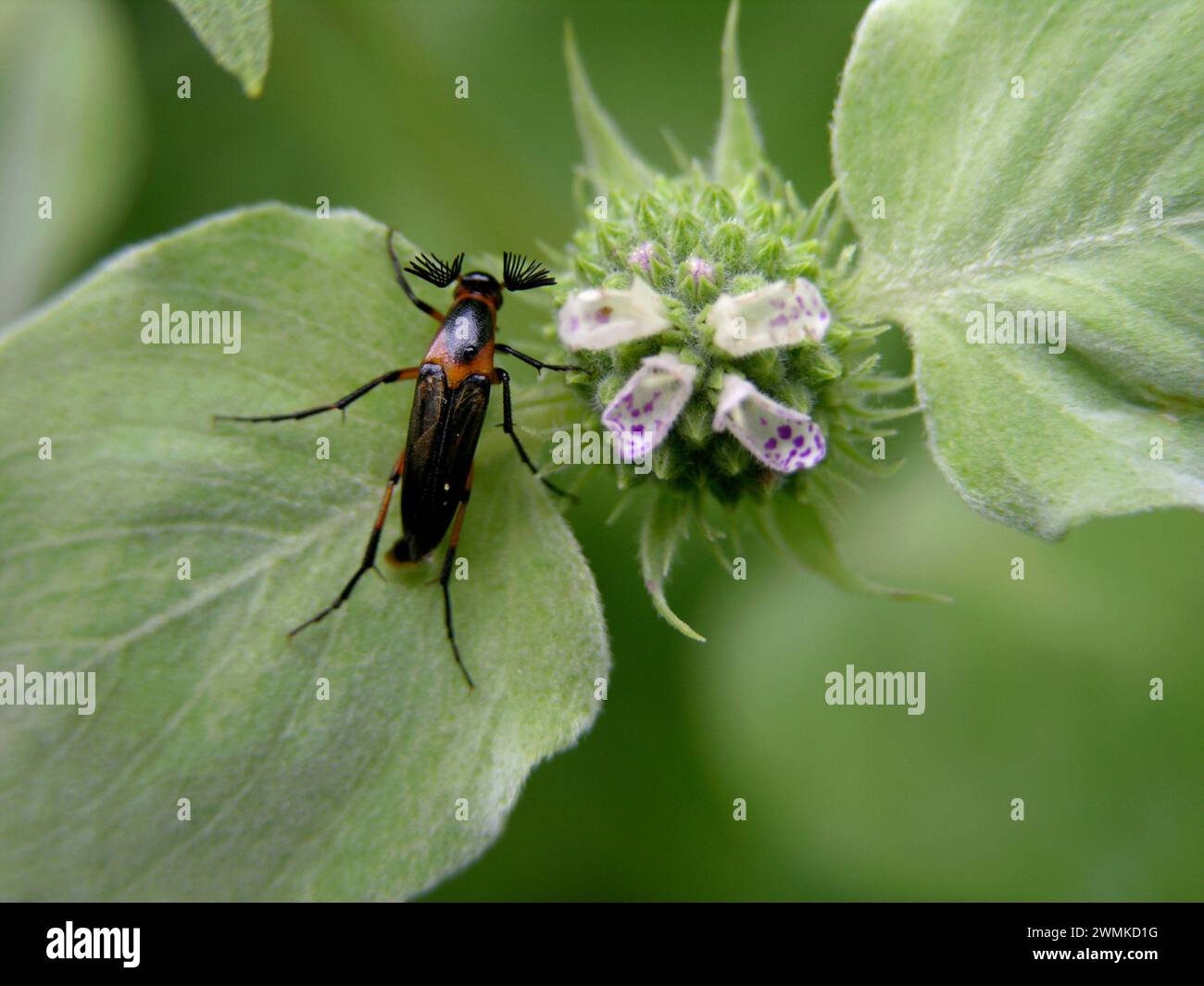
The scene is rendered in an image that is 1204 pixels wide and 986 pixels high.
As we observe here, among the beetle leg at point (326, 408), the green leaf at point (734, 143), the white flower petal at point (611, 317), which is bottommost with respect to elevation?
the beetle leg at point (326, 408)

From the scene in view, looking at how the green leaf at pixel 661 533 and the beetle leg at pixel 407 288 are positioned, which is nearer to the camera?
the green leaf at pixel 661 533

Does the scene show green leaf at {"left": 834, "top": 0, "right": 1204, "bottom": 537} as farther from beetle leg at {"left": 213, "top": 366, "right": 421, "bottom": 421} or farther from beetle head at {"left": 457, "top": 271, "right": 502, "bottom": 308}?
beetle leg at {"left": 213, "top": 366, "right": 421, "bottom": 421}

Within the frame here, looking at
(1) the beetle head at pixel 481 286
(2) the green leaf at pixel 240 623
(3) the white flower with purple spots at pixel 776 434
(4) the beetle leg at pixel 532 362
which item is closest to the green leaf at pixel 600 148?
(1) the beetle head at pixel 481 286

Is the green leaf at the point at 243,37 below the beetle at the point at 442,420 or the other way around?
the other way around

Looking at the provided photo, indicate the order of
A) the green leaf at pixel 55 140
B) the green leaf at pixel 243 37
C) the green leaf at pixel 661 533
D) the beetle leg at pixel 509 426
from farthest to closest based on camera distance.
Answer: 1. the green leaf at pixel 55 140
2. the beetle leg at pixel 509 426
3. the green leaf at pixel 661 533
4. the green leaf at pixel 243 37

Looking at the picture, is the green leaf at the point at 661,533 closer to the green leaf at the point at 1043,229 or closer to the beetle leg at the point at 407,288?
the green leaf at the point at 1043,229

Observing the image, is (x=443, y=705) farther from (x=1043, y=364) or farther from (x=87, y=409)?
(x=1043, y=364)
